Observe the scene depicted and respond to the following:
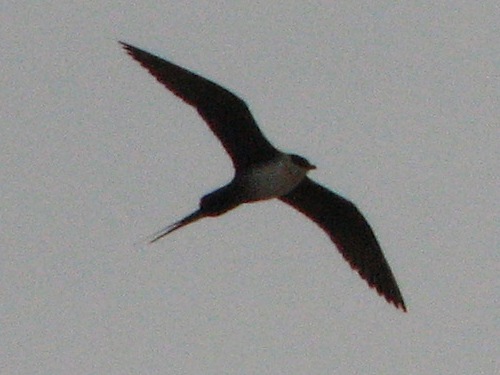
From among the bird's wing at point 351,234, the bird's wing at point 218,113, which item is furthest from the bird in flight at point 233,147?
the bird's wing at point 351,234

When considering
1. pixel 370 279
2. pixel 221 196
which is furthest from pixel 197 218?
pixel 370 279

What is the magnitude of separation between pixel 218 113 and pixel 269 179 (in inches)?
34.3

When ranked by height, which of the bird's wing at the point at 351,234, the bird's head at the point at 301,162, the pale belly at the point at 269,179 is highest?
the bird's head at the point at 301,162

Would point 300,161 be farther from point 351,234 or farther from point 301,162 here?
point 351,234

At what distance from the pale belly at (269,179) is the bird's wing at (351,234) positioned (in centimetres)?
85

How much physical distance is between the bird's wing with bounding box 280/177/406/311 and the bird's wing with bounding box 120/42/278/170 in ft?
3.62

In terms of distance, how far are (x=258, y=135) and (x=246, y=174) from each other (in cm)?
43

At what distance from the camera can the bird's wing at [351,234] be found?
1761 cm

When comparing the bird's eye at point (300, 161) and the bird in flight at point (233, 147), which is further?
the bird's eye at point (300, 161)

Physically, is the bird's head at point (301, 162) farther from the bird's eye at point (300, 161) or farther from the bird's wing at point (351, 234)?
the bird's wing at point (351, 234)

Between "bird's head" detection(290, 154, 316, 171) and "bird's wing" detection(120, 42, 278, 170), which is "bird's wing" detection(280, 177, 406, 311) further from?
"bird's wing" detection(120, 42, 278, 170)

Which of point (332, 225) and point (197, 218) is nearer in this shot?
point (197, 218)

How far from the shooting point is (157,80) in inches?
654

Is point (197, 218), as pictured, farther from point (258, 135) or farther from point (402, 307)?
point (402, 307)
